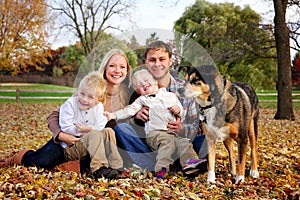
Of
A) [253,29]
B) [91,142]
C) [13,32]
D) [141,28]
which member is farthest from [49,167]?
[13,32]

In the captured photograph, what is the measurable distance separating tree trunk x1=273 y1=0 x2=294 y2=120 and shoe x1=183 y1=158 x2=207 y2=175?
10.5m

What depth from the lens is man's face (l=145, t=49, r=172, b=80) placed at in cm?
547

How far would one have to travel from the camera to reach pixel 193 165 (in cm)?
519

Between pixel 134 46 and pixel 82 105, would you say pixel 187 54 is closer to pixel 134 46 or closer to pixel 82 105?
pixel 134 46

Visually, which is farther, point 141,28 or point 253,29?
point 253,29

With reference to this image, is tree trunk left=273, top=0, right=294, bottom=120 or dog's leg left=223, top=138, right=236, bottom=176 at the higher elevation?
tree trunk left=273, top=0, right=294, bottom=120

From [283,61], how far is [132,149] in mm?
11208

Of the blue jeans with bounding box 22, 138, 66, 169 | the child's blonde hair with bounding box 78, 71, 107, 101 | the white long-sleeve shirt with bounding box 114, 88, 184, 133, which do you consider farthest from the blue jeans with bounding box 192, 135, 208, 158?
the blue jeans with bounding box 22, 138, 66, 169

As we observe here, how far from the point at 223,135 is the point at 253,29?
14149 mm

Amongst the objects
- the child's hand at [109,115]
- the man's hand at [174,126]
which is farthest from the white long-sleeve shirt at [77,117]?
the man's hand at [174,126]

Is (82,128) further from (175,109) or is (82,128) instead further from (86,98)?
(175,109)

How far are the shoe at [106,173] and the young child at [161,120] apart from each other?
22.0 inches

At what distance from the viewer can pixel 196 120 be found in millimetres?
5539

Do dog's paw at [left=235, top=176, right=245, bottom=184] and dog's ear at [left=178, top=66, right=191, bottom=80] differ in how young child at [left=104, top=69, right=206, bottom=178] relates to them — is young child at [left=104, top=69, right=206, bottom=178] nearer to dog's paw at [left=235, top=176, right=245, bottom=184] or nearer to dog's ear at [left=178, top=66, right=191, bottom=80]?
dog's ear at [left=178, top=66, right=191, bottom=80]
